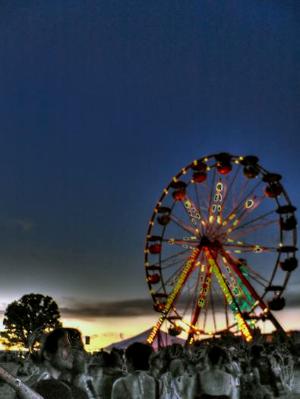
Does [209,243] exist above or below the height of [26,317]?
below

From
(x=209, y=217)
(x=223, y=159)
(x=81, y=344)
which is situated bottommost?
(x=81, y=344)

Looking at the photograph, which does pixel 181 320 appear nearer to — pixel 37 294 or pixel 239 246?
pixel 239 246

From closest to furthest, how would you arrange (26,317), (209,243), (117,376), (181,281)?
(117,376) < (209,243) < (181,281) < (26,317)

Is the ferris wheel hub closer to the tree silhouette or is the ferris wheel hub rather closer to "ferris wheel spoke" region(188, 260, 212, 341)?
"ferris wheel spoke" region(188, 260, 212, 341)

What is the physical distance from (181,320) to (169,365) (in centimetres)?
3105

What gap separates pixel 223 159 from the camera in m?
36.4

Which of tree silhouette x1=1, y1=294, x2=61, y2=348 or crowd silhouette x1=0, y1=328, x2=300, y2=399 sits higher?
tree silhouette x1=1, y1=294, x2=61, y2=348

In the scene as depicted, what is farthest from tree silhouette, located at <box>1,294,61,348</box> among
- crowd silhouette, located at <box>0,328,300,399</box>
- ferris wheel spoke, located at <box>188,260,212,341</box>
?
crowd silhouette, located at <box>0,328,300,399</box>

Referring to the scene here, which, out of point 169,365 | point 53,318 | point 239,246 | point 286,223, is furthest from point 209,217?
point 53,318

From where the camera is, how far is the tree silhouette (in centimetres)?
6925

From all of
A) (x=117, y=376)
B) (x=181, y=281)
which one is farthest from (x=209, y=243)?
(x=117, y=376)

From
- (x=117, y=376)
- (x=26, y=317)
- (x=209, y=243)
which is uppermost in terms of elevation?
(x=26, y=317)

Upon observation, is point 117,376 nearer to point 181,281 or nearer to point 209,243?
point 209,243

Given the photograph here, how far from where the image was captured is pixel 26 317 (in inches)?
2793
